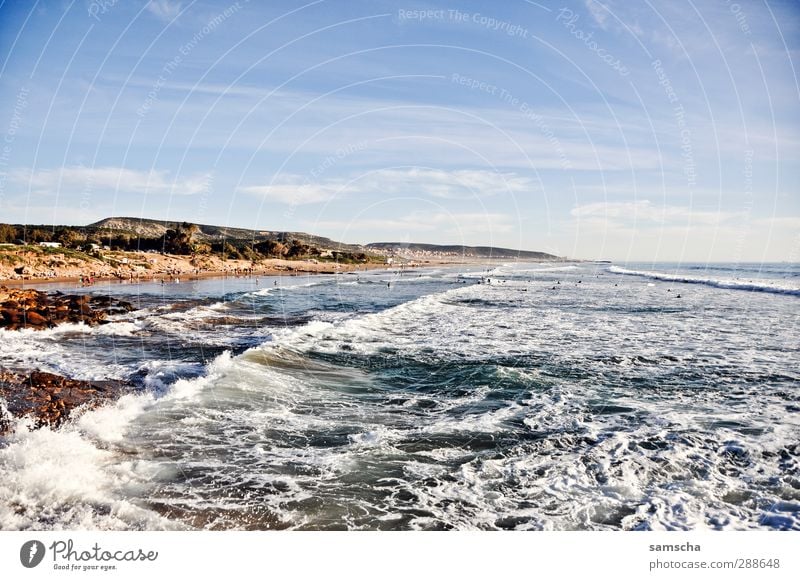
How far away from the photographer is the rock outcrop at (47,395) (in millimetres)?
9959

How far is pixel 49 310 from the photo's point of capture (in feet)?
87.0

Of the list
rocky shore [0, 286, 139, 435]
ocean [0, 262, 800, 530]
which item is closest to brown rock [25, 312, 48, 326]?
ocean [0, 262, 800, 530]

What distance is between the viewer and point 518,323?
26625 mm

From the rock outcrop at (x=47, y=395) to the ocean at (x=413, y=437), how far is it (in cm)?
56

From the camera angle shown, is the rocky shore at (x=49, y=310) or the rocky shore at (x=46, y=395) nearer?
the rocky shore at (x=46, y=395)

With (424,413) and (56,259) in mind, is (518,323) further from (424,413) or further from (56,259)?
(56,259)

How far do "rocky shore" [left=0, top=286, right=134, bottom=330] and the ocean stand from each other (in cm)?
251

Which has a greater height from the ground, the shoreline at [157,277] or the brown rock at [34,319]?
the brown rock at [34,319]

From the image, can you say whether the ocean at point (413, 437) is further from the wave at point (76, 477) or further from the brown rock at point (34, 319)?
the brown rock at point (34, 319)

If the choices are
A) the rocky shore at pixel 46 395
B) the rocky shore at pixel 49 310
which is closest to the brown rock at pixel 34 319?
the rocky shore at pixel 49 310

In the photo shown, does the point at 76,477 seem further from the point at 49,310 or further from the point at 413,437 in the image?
the point at 49,310
